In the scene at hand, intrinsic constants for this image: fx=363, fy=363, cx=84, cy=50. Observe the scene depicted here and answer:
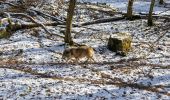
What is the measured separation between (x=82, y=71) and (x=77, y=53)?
144cm

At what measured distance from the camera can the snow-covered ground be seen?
1264 cm

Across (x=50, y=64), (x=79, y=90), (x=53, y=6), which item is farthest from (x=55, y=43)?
(x=53, y=6)

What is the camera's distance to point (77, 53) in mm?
15750

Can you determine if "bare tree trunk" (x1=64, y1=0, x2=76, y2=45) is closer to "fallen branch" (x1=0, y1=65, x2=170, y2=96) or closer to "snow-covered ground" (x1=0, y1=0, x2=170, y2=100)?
"snow-covered ground" (x1=0, y1=0, x2=170, y2=100)

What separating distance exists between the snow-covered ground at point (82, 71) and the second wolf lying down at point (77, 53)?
0.42 meters

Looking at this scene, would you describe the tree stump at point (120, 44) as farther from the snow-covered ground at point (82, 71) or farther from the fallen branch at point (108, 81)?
the fallen branch at point (108, 81)

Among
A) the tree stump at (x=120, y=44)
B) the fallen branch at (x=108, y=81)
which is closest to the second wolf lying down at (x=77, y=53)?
the tree stump at (x=120, y=44)

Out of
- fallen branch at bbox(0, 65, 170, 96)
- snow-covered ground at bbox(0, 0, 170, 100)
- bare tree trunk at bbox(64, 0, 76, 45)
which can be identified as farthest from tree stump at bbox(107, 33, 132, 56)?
fallen branch at bbox(0, 65, 170, 96)

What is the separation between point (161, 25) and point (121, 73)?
7772 millimetres

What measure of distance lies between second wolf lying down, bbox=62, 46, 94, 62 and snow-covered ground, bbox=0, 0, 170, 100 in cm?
42

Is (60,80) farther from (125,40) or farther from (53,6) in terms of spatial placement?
(53,6)

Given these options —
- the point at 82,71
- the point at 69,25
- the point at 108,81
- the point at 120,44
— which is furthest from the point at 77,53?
the point at 108,81

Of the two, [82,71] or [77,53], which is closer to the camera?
[82,71]

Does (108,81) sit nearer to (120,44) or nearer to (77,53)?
(77,53)
